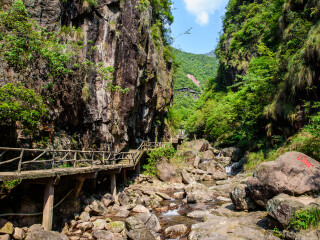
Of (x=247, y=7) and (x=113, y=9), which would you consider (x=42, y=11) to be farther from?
(x=247, y=7)

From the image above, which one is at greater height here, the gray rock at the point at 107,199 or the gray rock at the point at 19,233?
the gray rock at the point at 19,233

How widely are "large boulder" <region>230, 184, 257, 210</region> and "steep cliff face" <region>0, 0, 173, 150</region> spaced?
10089 mm

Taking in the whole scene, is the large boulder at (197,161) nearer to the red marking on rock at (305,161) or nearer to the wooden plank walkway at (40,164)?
the wooden plank walkway at (40,164)

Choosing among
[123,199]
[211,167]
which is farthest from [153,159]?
[123,199]

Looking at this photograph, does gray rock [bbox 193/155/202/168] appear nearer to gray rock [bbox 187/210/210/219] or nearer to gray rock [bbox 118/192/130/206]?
gray rock [bbox 118/192/130/206]

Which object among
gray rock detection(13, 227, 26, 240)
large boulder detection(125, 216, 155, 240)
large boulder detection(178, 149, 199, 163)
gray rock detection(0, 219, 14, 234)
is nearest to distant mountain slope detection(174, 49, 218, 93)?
large boulder detection(178, 149, 199, 163)

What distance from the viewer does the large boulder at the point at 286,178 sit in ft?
23.0

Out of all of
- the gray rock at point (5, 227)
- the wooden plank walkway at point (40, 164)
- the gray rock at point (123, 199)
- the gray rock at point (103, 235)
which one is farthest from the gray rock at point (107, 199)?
the gray rock at point (5, 227)

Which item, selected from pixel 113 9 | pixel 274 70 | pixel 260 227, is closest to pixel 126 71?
pixel 113 9

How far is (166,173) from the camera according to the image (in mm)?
18766

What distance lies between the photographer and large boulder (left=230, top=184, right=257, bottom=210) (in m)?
9.00

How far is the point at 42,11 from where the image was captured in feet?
43.7

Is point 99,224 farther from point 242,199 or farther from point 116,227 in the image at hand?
point 242,199

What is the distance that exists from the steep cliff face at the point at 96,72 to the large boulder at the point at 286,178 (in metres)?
11.1
